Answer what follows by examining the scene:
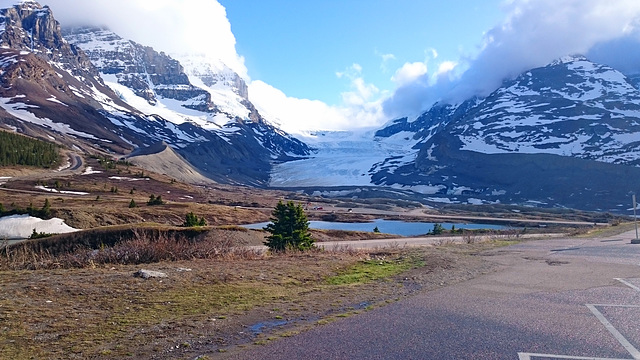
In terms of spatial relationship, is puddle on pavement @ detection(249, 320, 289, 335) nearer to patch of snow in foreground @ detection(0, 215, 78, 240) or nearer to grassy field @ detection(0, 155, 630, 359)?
grassy field @ detection(0, 155, 630, 359)

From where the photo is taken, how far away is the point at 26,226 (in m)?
50.3

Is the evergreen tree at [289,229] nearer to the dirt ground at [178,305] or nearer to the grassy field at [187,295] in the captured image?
the grassy field at [187,295]

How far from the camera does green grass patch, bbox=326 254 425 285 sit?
13.4 metres

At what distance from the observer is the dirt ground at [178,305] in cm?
750

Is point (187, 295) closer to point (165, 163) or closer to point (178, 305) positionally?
point (178, 305)

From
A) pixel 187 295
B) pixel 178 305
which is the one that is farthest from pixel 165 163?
pixel 178 305

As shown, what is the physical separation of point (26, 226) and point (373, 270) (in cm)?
4698

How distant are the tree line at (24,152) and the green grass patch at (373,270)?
11170 cm

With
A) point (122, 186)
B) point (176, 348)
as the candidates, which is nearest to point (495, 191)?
point (122, 186)

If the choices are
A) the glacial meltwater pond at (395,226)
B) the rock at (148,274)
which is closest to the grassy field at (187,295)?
the rock at (148,274)

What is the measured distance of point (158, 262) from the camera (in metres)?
15.3

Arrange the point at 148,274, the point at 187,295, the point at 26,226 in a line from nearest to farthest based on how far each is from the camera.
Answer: the point at 187,295 < the point at 148,274 < the point at 26,226

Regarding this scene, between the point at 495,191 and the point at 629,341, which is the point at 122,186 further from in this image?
the point at 495,191

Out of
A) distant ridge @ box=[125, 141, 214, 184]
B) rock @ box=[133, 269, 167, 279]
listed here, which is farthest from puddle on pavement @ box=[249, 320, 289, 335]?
distant ridge @ box=[125, 141, 214, 184]
